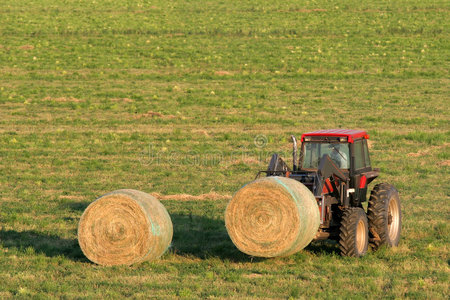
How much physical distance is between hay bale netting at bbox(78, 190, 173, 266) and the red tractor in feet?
A: 8.55

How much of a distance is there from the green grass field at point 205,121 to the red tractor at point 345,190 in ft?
1.48

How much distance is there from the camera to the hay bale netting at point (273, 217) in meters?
12.3

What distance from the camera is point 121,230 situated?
43.0ft

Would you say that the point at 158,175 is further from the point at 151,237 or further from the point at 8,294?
the point at 8,294

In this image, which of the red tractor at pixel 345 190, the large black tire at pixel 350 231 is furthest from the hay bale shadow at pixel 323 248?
the red tractor at pixel 345 190

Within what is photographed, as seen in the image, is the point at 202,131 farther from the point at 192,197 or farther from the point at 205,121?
the point at 192,197

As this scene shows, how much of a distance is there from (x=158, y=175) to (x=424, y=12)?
5525cm

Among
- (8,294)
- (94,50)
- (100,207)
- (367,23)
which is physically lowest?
(8,294)

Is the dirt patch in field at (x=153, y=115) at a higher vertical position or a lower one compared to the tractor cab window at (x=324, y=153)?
higher

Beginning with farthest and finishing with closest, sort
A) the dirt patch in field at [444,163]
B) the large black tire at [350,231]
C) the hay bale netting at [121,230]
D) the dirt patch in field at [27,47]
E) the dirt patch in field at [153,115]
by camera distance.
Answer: the dirt patch in field at [27,47] → the dirt patch in field at [153,115] → the dirt patch in field at [444,163] → the large black tire at [350,231] → the hay bale netting at [121,230]

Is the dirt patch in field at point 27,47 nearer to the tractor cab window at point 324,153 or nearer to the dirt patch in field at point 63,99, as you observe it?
the dirt patch in field at point 63,99

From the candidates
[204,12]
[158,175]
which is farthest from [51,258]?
[204,12]

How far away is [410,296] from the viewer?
11.6m

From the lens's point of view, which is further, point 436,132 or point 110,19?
point 110,19
